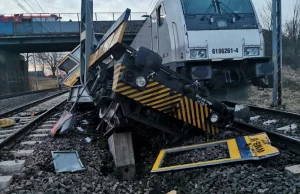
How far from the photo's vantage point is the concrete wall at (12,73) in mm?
31594

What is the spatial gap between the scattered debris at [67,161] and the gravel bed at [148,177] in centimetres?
10

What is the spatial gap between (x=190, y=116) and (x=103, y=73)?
68.5 inches

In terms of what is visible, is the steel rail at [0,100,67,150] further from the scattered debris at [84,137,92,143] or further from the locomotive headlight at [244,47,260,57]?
the locomotive headlight at [244,47,260,57]

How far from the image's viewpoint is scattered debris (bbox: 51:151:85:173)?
4.54 meters

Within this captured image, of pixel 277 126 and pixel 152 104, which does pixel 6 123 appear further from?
pixel 277 126

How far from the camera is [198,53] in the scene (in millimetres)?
7148

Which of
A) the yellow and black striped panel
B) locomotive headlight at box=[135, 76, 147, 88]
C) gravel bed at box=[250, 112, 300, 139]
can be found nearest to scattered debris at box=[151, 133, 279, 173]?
the yellow and black striped panel

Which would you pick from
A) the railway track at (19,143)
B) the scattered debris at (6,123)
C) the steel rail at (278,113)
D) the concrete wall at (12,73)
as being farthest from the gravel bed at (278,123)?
the concrete wall at (12,73)

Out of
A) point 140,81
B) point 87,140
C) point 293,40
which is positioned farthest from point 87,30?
point 293,40

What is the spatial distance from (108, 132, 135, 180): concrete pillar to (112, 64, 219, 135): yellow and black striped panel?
1011 mm

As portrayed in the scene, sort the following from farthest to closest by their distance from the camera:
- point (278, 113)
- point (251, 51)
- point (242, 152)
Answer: point (278, 113) < point (251, 51) < point (242, 152)

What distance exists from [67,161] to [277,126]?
14.6 feet

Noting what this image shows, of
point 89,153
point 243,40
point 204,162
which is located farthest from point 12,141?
point 243,40

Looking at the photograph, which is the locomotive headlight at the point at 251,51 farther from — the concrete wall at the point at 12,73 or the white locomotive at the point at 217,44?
the concrete wall at the point at 12,73
